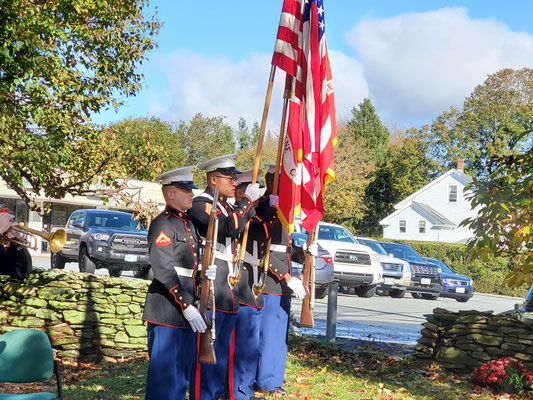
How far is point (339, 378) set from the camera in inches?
301

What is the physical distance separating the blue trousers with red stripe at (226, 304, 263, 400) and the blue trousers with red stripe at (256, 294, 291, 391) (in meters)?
0.19

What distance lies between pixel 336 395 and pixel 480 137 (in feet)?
171

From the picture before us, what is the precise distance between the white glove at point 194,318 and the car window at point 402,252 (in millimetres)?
18935

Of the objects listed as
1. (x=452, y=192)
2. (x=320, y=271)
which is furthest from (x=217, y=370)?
(x=452, y=192)

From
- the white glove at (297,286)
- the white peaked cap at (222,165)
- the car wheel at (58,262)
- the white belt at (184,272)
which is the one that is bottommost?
the white glove at (297,286)

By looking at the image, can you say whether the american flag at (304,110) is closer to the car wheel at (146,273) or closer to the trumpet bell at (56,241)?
the trumpet bell at (56,241)

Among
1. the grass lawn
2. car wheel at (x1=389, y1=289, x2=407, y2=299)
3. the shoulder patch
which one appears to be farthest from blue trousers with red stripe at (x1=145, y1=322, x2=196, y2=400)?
car wheel at (x1=389, y1=289, x2=407, y2=299)

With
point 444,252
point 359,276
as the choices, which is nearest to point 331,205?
point 444,252

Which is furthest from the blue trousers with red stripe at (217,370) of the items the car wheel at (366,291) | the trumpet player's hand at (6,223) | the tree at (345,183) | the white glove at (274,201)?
the tree at (345,183)

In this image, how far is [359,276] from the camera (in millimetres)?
19078

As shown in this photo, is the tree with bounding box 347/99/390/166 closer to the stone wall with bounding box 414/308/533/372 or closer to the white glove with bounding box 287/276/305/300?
the stone wall with bounding box 414/308/533/372

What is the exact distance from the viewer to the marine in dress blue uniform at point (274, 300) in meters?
6.44

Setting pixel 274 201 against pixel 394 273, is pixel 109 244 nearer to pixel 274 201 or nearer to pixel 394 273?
pixel 394 273

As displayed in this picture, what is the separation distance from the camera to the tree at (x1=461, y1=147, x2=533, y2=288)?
6.52m
